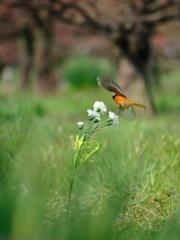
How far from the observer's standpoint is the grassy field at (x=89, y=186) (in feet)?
4.24

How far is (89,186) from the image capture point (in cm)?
286

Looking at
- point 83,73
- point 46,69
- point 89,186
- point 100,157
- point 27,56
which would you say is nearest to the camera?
point 89,186

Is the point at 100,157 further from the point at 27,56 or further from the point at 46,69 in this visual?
the point at 27,56

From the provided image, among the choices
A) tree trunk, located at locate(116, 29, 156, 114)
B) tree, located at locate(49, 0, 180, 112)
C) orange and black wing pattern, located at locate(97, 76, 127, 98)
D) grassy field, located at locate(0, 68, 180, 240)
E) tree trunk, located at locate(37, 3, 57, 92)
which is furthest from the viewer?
tree trunk, located at locate(37, 3, 57, 92)

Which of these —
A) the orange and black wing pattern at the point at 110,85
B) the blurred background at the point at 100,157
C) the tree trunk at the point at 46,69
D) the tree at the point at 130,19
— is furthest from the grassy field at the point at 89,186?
the tree trunk at the point at 46,69

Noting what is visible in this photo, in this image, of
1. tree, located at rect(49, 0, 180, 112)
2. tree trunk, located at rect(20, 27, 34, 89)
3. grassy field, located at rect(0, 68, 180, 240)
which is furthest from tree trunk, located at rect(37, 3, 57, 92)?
grassy field, located at rect(0, 68, 180, 240)

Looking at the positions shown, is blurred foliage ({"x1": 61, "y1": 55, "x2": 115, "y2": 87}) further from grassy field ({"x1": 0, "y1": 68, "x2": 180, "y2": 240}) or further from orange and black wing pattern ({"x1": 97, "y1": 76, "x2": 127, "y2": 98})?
orange and black wing pattern ({"x1": 97, "y1": 76, "x2": 127, "y2": 98})

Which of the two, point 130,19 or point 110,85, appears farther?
point 130,19

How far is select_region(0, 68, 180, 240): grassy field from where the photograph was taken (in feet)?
4.24

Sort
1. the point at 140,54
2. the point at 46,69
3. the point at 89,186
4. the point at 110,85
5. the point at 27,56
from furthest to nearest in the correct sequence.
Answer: the point at 27,56, the point at 46,69, the point at 140,54, the point at 89,186, the point at 110,85

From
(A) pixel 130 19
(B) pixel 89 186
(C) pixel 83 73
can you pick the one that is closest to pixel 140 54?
(A) pixel 130 19

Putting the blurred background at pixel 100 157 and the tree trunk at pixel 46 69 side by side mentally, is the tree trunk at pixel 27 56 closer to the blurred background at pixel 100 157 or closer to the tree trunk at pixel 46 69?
the tree trunk at pixel 46 69

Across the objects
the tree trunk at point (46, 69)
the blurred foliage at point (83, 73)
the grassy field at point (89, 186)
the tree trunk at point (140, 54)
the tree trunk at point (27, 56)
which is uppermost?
the tree trunk at point (27, 56)

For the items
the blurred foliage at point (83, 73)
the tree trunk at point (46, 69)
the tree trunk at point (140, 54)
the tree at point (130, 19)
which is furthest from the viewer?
the tree trunk at point (46, 69)
